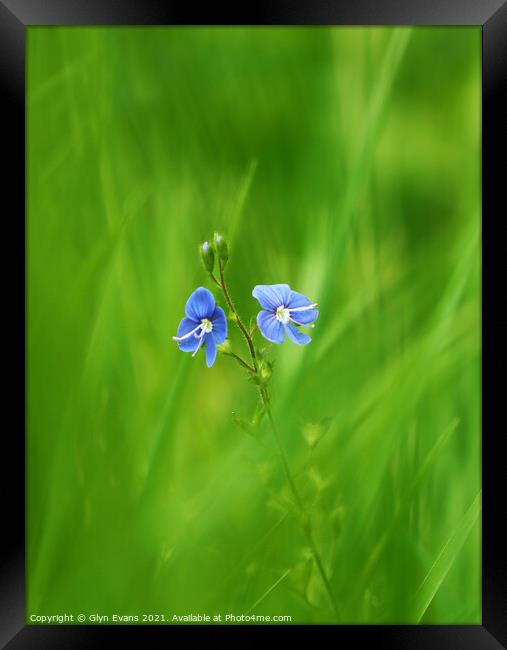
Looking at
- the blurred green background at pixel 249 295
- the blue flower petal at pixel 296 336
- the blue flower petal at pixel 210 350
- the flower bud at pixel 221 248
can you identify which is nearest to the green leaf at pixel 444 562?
the blurred green background at pixel 249 295

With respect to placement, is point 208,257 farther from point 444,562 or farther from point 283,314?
point 444,562

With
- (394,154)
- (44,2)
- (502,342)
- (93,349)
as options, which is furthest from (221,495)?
(44,2)

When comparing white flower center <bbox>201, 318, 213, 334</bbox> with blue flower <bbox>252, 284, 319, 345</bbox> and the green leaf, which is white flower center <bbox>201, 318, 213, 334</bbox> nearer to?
blue flower <bbox>252, 284, 319, 345</bbox>

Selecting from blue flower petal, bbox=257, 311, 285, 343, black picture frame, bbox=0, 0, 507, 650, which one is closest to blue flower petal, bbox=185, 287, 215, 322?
blue flower petal, bbox=257, 311, 285, 343

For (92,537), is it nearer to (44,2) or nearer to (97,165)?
(97,165)

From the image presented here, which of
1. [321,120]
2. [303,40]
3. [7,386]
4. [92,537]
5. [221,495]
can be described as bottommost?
[92,537]

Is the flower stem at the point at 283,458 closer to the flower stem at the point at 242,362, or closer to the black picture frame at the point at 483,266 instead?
the flower stem at the point at 242,362

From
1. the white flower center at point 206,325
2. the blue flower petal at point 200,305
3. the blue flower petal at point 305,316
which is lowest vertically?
the white flower center at point 206,325
